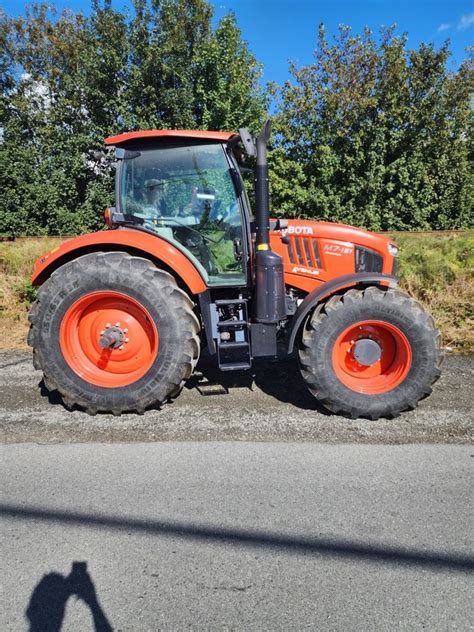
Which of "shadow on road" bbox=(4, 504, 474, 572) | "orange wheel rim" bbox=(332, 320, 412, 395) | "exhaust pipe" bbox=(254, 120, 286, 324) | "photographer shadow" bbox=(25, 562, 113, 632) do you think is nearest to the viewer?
"photographer shadow" bbox=(25, 562, 113, 632)

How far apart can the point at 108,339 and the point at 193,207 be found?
1.30 m

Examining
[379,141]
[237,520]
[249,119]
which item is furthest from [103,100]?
[237,520]

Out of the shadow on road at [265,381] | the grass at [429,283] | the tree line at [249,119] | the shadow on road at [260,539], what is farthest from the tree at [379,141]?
the shadow on road at [260,539]

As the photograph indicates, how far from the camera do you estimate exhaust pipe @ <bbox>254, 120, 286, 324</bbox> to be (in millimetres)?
3179

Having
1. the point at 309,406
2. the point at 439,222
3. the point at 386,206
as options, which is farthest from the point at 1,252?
the point at 439,222

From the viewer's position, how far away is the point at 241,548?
200 centimetres

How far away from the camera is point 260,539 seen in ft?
6.72

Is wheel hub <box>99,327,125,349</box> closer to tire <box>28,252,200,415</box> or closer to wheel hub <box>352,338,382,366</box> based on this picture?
tire <box>28,252,200,415</box>

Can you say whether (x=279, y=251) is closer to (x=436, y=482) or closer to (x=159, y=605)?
(x=436, y=482)

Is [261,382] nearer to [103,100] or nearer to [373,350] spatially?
[373,350]

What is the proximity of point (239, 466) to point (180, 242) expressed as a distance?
1.91 meters

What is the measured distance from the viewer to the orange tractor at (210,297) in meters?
3.26

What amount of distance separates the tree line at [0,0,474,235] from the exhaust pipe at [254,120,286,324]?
A: 408 inches

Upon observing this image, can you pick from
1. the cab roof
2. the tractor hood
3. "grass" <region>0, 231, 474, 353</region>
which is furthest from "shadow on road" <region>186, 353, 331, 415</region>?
"grass" <region>0, 231, 474, 353</region>
